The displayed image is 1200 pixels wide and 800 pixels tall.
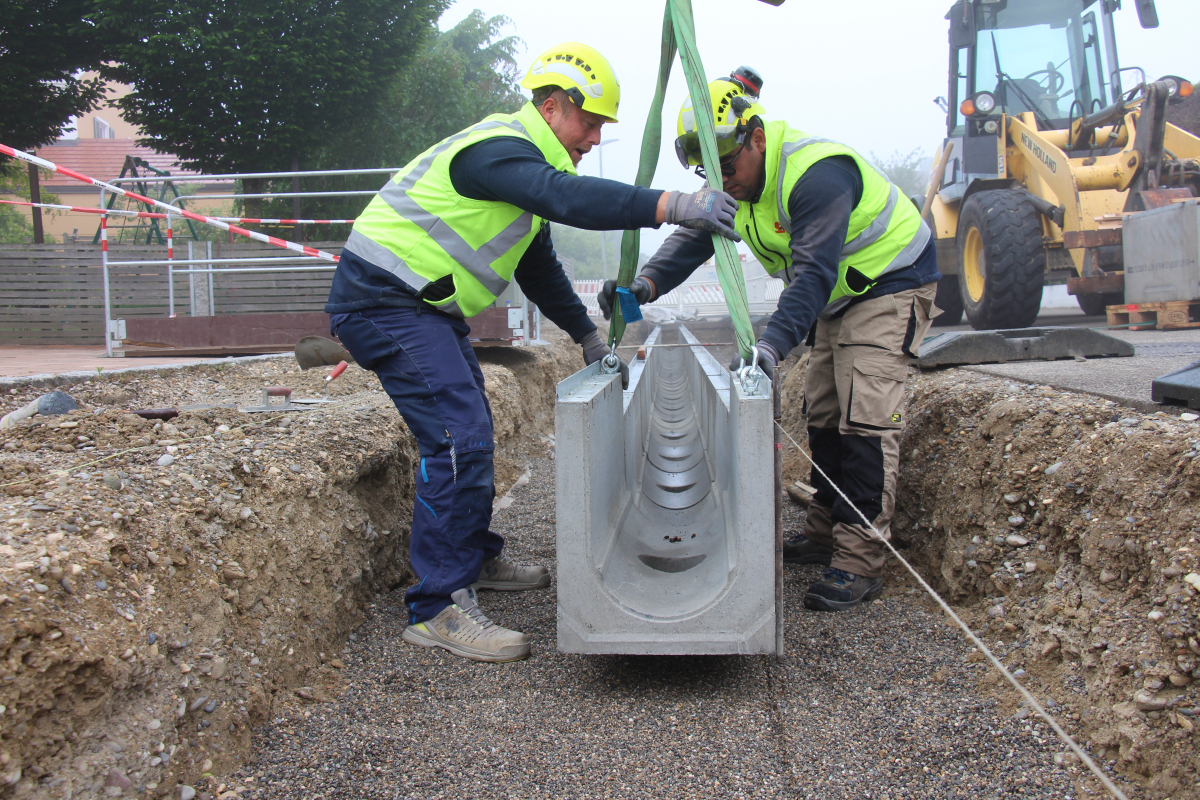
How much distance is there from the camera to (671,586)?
9.17 feet

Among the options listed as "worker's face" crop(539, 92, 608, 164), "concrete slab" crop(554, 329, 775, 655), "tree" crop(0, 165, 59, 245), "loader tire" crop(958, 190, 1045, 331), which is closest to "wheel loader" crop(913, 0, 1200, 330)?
"loader tire" crop(958, 190, 1045, 331)

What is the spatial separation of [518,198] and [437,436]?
2.79ft

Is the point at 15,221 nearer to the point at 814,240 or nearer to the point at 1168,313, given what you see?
the point at 814,240

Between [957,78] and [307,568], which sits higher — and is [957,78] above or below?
above

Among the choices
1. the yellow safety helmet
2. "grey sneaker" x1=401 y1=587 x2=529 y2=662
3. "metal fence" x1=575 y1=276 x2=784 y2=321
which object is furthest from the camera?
"metal fence" x1=575 y1=276 x2=784 y2=321

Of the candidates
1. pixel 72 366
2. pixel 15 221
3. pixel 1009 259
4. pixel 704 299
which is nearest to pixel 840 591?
pixel 1009 259

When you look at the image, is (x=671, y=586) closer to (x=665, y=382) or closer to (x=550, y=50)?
(x=550, y=50)

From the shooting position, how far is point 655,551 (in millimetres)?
3277

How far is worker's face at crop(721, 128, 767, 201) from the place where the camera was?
3.23m

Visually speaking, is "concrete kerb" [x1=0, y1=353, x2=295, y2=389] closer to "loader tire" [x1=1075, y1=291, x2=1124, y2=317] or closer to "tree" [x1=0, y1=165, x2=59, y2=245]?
"loader tire" [x1=1075, y1=291, x2=1124, y2=317]

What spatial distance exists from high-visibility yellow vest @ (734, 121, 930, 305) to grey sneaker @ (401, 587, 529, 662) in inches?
74.1

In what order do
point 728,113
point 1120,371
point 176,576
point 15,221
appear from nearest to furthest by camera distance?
point 176,576 < point 728,113 < point 1120,371 < point 15,221

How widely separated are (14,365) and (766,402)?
20.9 feet

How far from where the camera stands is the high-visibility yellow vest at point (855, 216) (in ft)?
10.2
